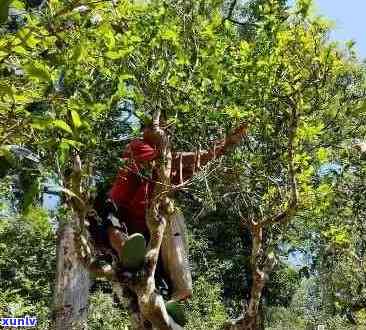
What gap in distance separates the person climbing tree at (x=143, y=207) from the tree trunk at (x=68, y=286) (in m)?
2.53

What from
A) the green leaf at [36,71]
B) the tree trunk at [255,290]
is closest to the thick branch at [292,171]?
the tree trunk at [255,290]

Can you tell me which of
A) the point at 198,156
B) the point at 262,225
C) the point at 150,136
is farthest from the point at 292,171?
the point at 150,136

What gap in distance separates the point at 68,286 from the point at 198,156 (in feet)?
11.6

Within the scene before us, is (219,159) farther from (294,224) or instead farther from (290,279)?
(290,279)

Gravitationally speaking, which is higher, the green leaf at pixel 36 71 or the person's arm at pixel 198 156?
the person's arm at pixel 198 156

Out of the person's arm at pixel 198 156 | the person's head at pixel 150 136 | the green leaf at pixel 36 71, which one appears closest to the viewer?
the green leaf at pixel 36 71

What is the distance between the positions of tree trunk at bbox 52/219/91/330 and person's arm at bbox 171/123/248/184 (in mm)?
2980

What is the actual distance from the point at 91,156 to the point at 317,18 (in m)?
2.25

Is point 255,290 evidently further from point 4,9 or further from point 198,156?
point 4,9

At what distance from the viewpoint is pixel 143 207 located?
491 cm

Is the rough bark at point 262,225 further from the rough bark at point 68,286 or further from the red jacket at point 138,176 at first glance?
the rough bark at point 68,286

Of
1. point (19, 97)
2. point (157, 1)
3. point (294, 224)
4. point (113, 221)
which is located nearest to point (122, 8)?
point (157, 1)

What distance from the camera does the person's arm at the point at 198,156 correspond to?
4.50m

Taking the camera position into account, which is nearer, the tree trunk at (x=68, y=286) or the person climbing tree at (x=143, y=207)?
the person climbing tree at (x=143, y=207)
